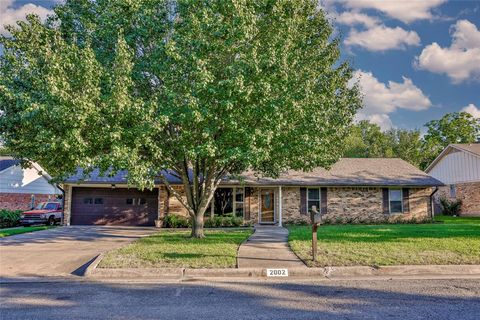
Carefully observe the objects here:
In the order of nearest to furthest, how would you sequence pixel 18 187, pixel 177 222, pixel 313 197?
pixel 177 222 < pixel 313 197 < pixel 18 187

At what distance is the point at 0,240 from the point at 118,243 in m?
5.29

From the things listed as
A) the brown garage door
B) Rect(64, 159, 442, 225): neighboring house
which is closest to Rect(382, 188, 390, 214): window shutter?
Rect(64, 159, 442, 225): neighboring house

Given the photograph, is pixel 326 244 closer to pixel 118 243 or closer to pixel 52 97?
pixel 118 243

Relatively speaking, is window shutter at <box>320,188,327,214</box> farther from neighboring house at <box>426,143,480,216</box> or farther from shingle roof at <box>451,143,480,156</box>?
shingle roof at <box>451,143,480,156</box>

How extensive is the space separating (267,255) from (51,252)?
6.84 m

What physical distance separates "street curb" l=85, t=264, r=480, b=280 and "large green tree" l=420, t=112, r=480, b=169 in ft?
139

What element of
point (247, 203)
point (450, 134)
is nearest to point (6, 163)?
point (247, 203)

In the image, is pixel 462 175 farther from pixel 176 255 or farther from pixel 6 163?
pixel 6 163

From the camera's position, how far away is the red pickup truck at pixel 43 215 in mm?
22625

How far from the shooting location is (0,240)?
14477mm

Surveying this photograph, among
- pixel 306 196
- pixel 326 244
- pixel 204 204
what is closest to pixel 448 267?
pixel 326 244

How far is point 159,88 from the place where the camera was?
498 inches

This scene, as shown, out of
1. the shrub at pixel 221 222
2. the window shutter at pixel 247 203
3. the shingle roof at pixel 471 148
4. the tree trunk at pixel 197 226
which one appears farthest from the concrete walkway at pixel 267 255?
the shingle roof at pixel 471 148

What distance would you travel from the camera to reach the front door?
2086cm
